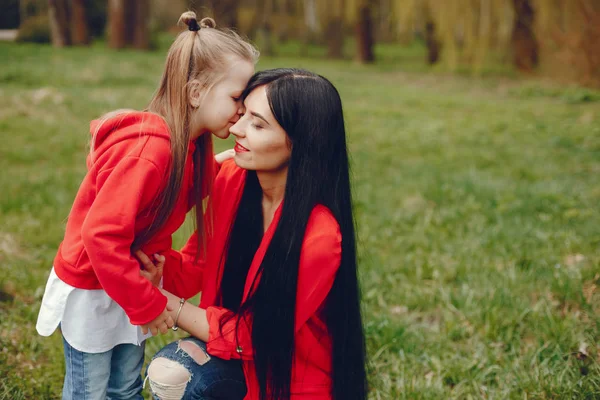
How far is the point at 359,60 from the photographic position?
17344mm

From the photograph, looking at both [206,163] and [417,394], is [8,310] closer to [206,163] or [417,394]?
[206,163]

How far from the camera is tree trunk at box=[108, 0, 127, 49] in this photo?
1848 centimetres

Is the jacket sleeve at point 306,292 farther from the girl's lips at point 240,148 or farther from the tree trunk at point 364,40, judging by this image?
the tree trunk at point 364,40

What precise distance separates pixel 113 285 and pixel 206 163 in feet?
1.95

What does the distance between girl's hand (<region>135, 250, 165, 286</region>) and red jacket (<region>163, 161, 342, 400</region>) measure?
0.20m

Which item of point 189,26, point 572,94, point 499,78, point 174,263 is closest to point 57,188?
point 174,263

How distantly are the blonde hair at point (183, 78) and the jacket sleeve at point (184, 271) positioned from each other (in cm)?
31

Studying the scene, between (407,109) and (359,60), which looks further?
(359,60)

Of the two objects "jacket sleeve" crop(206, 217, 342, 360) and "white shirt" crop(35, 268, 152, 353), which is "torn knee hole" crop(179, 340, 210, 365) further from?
"white shirt" crop(35, 268, 152, 353)

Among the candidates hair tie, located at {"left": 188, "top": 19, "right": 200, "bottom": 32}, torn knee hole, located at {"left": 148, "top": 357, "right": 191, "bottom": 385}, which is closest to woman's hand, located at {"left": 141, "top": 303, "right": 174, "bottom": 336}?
torn knee hole, located at {"left": 148, "top": 357, "right": 191, "bottom": 385}

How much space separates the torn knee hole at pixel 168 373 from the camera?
188 centimetres

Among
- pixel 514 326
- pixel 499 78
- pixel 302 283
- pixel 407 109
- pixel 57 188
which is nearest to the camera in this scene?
pixel 302 283

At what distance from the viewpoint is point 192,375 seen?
6.26 ft

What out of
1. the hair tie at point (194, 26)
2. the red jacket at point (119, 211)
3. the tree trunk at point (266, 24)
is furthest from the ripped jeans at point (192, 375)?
the tree trunk at point (266, 24)
